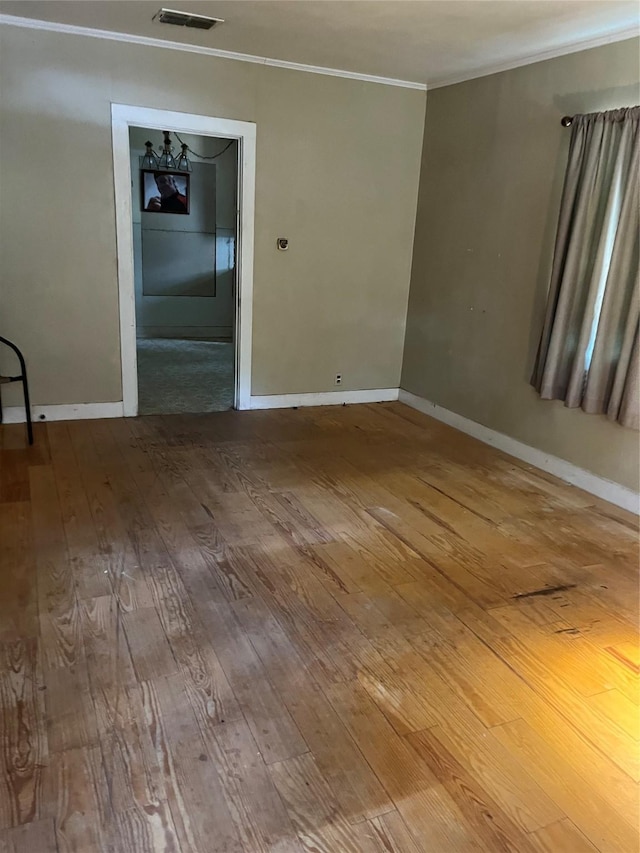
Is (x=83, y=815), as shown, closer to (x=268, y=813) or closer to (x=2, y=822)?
(x=2, y=822)

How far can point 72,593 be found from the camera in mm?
2402

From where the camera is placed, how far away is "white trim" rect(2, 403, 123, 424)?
427 centimetres

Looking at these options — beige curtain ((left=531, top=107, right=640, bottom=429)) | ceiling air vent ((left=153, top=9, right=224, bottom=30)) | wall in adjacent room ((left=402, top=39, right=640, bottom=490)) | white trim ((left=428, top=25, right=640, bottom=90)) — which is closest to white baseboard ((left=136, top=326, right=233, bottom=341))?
wall in adjacent room ((left=402, top=39, right=640, bottom=490))

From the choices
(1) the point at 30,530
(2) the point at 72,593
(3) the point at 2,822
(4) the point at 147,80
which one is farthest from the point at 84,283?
A: (3) the point at 2,822

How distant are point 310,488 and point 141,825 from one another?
84.6 inches

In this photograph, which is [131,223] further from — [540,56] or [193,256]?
[193,256]

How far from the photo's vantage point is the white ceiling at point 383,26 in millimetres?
3098

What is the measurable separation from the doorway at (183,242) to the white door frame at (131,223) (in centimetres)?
239

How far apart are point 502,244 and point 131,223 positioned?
2512mm

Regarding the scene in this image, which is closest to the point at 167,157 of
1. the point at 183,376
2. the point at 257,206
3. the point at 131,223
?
the point at 183,376

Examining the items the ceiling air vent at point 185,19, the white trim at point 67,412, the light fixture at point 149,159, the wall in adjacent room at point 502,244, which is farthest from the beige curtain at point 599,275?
the light fixture at point 149,159

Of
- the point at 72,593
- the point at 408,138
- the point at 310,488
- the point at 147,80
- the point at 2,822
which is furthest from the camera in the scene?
the point at 408,138

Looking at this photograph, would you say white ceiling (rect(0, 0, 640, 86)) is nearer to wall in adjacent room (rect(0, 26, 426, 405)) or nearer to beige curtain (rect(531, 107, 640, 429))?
wall in adjacent room (rect(0, 26, 426, 405))

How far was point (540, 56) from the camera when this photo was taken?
3.77 metres
